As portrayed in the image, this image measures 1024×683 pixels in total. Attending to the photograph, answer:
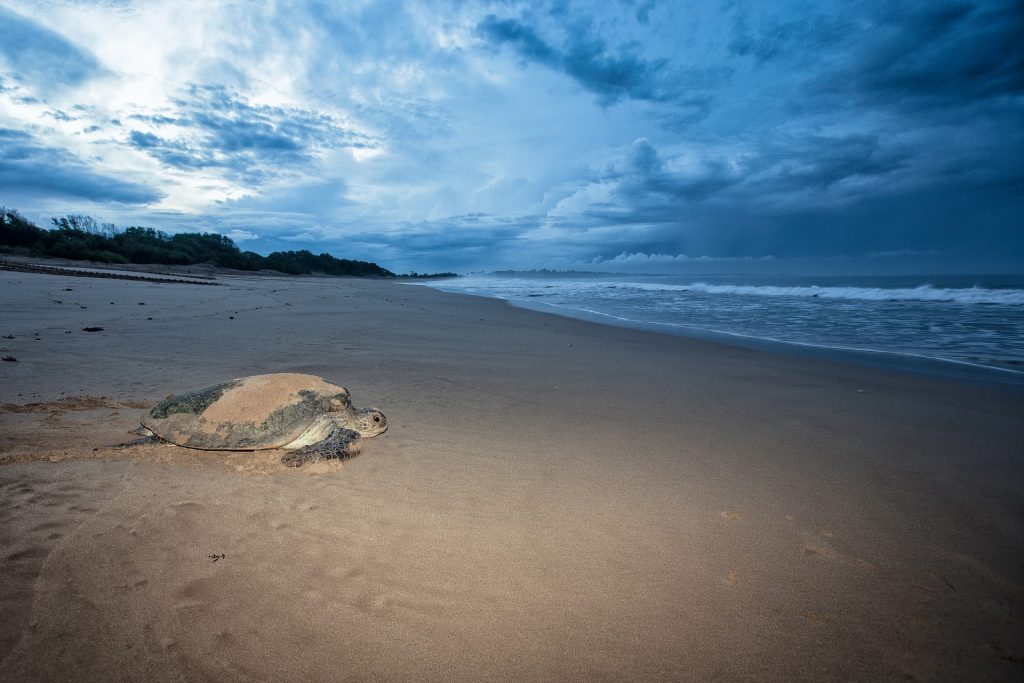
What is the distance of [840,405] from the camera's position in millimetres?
5426

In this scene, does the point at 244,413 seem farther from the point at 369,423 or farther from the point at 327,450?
the point at 369,423

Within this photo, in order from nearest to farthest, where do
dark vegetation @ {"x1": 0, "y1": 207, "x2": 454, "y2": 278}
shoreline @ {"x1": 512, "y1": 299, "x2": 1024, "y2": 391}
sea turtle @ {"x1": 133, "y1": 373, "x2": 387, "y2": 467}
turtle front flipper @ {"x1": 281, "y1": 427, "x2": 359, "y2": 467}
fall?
turtle front flipper @ {"x1": 281, "y1": 427, "x2": 359, "y2": 467} < sea turtle @ {"x1": 133, "y1": 373, "x2": 387, "y2": 467} < shoreline @ {"x1": 512, "y1": 299, "x2": 1024, "y2": 391} < dark vegetation @ {"x1": 0, "y1": 207, "x2": 454, "y2": 278}

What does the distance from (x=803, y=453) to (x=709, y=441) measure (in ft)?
2.64

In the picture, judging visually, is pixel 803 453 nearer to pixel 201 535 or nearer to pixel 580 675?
pixel 580 675

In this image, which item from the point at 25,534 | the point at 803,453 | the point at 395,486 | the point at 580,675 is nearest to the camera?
the point at 580,675

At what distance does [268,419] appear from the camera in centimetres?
379

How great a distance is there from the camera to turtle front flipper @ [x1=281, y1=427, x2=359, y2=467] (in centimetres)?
350

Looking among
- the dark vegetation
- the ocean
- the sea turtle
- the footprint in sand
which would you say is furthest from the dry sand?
the dark vegetation

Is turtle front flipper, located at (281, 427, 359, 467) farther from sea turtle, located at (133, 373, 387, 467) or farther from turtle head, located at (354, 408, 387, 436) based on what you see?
turtle head, located at (354, 408, 387, 436)

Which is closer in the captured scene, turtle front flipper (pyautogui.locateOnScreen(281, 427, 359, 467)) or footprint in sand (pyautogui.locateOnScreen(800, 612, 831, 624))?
footprint in sand (pyautogui.locateOnScreen(800, 612, 831, 624))

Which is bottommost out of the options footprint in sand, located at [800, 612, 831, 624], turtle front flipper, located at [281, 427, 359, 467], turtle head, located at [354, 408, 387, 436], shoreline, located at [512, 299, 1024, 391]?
footprint in sand, located at [800, 612, 831, 624]

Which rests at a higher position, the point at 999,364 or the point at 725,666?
the point at 999,364

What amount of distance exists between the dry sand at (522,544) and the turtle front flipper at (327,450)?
10 cm

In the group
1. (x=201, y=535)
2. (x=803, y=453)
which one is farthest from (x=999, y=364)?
(x=201, y=535)
